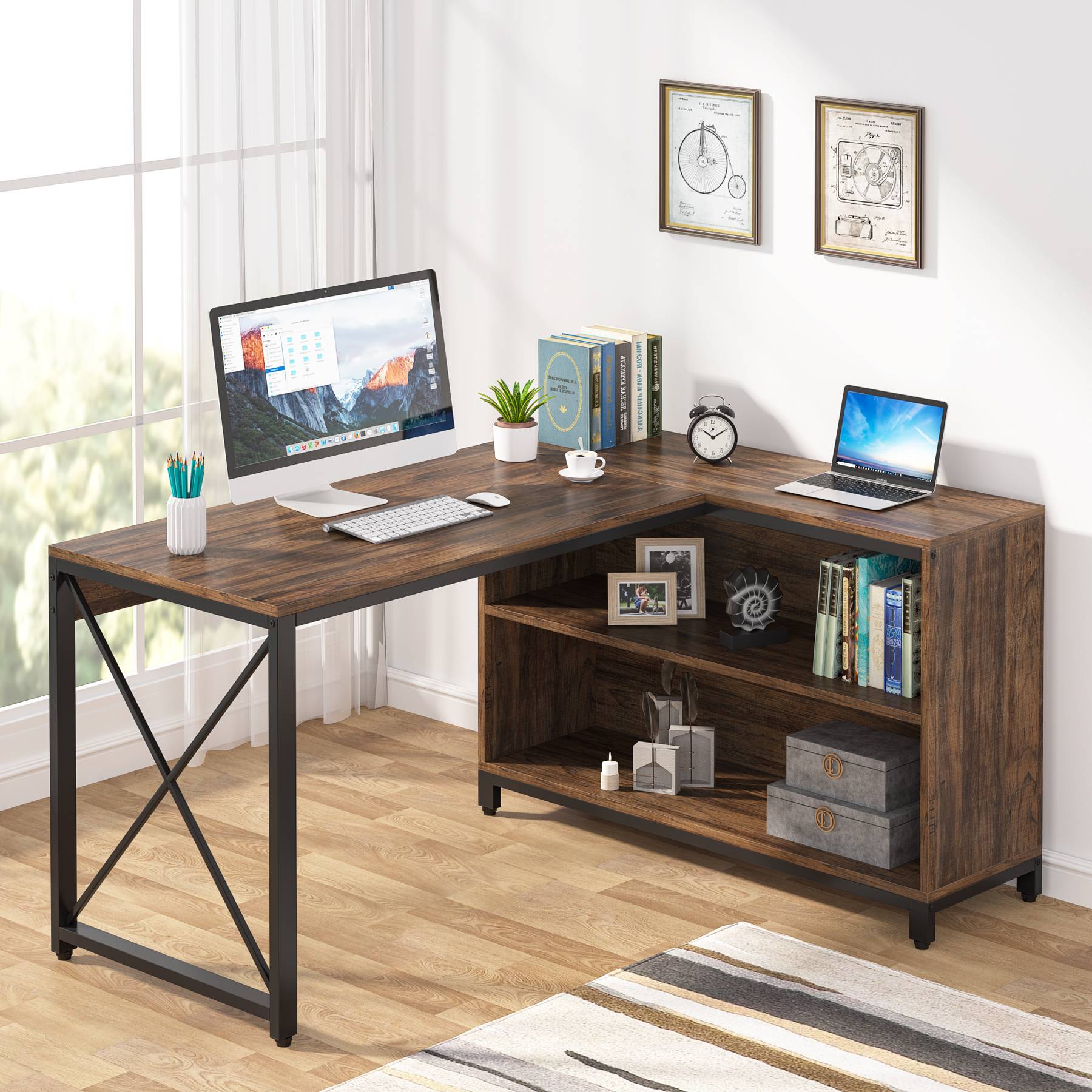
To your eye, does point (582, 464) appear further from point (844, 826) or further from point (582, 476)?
point (844, 826)

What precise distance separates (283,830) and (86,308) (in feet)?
7.03

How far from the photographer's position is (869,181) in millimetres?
4121

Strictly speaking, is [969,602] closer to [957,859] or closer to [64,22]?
[957,859]

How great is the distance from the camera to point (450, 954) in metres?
3.83

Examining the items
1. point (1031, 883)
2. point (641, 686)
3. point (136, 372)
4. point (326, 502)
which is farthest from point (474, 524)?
point (1031, 883)

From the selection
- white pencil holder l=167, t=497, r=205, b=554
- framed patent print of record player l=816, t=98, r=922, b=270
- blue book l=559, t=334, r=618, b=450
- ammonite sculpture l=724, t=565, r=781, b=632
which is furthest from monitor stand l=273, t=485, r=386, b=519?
framed patent print of record player l=816, t=98, r=922, b=270

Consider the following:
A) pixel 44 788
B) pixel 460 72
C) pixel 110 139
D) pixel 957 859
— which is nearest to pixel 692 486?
pixel 957 859

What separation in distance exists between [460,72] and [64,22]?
97cm

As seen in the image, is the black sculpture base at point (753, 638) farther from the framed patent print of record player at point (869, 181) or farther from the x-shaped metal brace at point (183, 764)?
the x-shaped metal brace at point (183, 764)

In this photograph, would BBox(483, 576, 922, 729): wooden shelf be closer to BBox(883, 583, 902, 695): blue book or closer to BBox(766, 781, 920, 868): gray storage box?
BBox(883, 583, 902, 695): blue book

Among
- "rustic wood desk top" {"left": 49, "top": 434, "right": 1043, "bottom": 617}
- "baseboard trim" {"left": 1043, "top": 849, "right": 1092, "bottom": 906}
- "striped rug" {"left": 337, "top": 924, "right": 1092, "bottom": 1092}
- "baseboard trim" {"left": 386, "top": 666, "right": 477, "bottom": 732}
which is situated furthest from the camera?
"baseboard trim" {"left": 386, "top": 666, "right": 477, "bottom": 732}

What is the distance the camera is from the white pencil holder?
3.56m

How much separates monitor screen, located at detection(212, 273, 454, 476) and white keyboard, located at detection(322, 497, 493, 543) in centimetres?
18

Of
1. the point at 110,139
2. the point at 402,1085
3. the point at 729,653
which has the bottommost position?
the point at 402,1085
